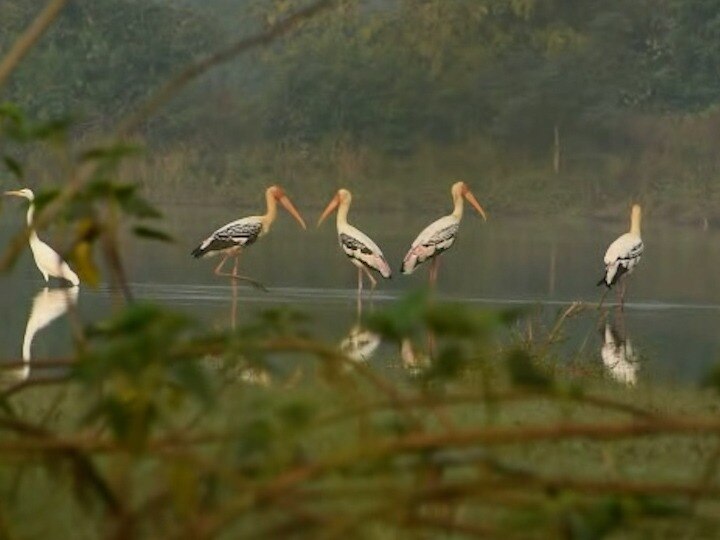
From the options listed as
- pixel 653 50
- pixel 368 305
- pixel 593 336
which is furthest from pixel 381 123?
pixel 593 336

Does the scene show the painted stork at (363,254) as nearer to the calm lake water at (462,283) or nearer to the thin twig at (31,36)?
the calm lake water at (462,283)

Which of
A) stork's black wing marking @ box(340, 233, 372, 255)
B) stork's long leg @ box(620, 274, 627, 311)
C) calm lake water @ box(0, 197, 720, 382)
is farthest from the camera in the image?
stork's black wing marking @ box(340, 233, 372, 255)

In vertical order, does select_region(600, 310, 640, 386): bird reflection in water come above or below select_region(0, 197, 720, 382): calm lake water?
A: above

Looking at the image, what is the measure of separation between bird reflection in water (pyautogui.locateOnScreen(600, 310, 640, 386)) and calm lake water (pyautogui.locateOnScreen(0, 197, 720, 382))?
2 centimetres

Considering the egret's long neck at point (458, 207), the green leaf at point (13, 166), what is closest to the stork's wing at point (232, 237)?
the egret's long neck at point (458, 207)

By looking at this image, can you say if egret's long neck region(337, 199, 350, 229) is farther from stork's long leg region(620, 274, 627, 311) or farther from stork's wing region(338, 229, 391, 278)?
stork's long leg region(620, 274, 627, 311)

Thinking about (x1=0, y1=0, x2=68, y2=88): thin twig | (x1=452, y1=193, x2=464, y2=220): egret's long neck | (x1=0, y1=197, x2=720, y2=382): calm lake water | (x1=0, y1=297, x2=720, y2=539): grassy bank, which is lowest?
Result: (x1=0, y1=197, x2=720, y2=382): calm lake water

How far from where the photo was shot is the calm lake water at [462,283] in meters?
11.9

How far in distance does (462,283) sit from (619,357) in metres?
7.35

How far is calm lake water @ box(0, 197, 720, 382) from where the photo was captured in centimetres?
1190

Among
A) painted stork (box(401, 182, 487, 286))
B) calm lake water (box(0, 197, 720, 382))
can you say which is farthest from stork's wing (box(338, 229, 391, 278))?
calm lake water (box(0, 197, 720, 382))

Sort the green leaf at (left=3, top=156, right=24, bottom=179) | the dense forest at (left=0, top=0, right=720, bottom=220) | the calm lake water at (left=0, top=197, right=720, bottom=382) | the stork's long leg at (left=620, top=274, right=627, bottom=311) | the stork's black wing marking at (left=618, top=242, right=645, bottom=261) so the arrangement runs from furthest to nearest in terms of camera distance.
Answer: the dense forest at (left=0, top=0, right=720, bottom=220) < the stork's black wing marking at (left=618, top=242, right=645, bottom=261) < the stork's long leg at (left=620, top=274, right=627, bottom=311) < the calm lake water at (left=0, top=197, right=720, bottom=382) < the green leaf at (left=3, top=156, right=24, bottom=179)

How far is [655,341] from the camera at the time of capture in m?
12.9

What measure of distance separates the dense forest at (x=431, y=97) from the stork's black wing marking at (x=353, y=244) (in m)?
9.78
